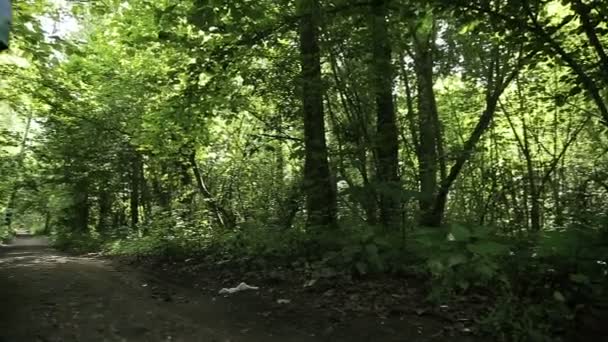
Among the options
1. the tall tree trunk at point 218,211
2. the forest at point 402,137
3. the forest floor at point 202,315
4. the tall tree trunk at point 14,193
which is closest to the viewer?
the forest at point 402,137

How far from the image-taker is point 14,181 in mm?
21484

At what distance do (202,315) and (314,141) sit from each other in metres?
2.90

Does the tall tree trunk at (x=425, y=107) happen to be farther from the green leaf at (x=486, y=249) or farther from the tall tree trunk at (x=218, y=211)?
the tall tree trunk at (x=218, y=211)

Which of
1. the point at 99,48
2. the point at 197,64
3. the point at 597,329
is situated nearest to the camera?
the point at 597,329

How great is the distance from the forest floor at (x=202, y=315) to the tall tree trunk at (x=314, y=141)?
5.07 ft

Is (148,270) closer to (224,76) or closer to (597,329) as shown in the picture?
(224,76)

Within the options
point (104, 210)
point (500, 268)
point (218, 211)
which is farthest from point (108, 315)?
point (104, 210)

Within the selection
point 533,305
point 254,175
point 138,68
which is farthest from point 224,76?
point 138,68

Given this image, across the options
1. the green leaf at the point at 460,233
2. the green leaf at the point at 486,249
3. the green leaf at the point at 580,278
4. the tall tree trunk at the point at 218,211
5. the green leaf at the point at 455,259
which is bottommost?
the green leaf at the point at 580,278

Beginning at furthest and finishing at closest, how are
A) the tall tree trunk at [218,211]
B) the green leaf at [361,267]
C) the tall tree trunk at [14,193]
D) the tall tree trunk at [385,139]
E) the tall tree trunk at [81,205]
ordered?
the tall tree trunk at [14,193] < the tall tree trunk at [81,205] < the tall tree trunk at [218,211] < the tall tree trunk at [385,139] < the green leaf at [361,267]

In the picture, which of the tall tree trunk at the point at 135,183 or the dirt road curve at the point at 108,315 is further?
the tall tree trunk at the point at 135,183

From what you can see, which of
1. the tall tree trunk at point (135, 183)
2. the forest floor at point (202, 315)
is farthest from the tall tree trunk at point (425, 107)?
the tall tree trunk at point (135, 183)

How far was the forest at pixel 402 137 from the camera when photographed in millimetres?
4324

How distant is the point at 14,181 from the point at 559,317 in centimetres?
2301
